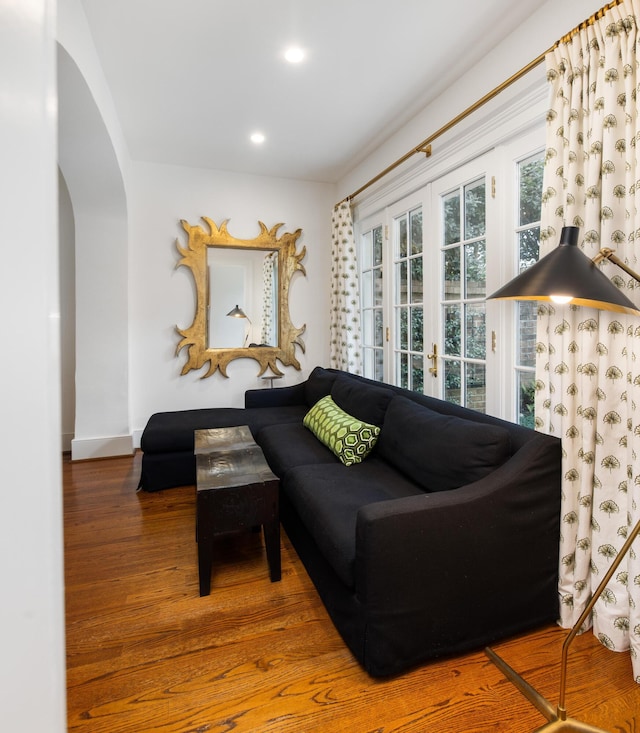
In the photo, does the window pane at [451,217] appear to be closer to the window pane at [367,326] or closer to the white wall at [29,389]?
the window pane at [367,326]

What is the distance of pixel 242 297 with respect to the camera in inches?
165

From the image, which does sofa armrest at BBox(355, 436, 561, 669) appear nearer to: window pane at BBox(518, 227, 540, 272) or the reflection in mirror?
window pane at BBox(518, 227, 540, 272)

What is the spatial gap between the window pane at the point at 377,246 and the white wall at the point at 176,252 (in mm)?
977

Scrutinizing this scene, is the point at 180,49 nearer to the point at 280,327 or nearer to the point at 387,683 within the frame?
the point at 280,327

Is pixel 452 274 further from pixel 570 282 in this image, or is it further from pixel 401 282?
pixel 570 282

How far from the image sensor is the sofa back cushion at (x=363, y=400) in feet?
8.46

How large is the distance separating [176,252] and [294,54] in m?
2.22

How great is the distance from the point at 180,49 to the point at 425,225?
6.01 ft

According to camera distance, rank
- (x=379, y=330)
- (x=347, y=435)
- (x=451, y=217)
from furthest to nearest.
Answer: (x=379, y=330) → (x=451, y=217) → (x=347, y=435)

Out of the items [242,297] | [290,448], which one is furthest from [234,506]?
[242,297]

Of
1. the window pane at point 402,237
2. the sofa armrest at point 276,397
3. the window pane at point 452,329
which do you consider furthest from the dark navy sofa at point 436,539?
the sofa armrest at point 276,397

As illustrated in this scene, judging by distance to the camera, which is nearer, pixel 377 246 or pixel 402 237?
pixel 402 237

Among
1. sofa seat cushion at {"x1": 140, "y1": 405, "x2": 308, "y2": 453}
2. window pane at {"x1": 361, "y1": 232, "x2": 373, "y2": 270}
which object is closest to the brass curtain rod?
window pane at {"x1": 361, "y1": 232, "x2": 373, "y2": 270}

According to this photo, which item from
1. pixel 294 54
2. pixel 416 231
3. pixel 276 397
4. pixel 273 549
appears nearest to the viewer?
pixel 273 549
